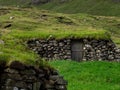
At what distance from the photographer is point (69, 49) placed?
3925 centimetres

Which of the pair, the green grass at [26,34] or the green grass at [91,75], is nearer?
the green grass at [26,34]

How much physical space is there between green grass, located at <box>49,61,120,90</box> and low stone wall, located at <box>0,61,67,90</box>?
7020mm

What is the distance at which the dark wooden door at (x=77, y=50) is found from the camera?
3975 cm

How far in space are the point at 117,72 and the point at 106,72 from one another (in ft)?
2.32

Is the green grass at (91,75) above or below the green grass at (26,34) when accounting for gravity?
below

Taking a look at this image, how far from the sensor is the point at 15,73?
1570 cm

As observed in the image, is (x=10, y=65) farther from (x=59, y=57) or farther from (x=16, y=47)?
(x=59, y=57)

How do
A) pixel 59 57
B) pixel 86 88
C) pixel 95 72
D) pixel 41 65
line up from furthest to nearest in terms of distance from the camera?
pixel 59 57, pixel 95 72, pixel 86 88, pixel 41 65

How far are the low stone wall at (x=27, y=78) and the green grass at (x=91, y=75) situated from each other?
23.0 ft

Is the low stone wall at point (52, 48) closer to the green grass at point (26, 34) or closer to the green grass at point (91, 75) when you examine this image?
the green grass at point (26, 34)

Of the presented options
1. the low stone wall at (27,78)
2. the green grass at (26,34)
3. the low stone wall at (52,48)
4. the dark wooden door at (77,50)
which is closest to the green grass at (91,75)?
the green grass at (26,34)

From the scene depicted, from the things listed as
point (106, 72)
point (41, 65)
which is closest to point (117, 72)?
point (106, 72)

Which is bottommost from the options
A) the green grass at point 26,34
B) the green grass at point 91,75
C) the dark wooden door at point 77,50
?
the green grass at point 91,75

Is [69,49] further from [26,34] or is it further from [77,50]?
[26,34]
